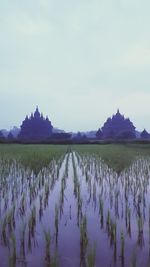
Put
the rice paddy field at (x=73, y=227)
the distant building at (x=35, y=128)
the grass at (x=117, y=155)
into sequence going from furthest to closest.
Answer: the distant building at (x=35, y=128) < the grass at (x=117, y=155) < the rice paddy field at (x=73, y=227)

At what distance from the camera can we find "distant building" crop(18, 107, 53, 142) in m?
68.1

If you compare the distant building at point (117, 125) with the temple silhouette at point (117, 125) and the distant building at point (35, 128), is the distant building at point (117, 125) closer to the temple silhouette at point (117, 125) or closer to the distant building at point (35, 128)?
the temple silhouette at point (117, 125)

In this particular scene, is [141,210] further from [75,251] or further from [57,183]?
[57,183]

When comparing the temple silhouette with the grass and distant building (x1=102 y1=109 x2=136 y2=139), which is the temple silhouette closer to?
distant building (x1=102 y1=109 x2=136 y2=139)

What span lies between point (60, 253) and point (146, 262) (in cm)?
96

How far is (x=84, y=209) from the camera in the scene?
6031mm

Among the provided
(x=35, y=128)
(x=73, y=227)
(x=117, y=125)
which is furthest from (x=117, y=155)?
(x=117, y=125)

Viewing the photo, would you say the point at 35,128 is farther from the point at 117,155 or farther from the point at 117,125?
the point at 117,155

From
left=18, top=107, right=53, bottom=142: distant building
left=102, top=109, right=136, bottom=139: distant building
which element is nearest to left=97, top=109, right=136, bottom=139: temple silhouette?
left=102, top=109, right=136, bottom=139: distant building

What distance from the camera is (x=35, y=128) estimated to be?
227ft

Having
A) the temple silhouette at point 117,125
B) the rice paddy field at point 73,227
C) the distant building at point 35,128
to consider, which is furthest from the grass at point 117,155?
the temple silhouette at point 117,125

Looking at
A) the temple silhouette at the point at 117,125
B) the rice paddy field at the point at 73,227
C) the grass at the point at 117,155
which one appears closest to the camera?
the rice paddy field at the point at 73,227

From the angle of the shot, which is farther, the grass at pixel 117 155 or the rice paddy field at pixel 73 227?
the grass at pixel 117 155

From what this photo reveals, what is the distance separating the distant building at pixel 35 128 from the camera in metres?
68.1
